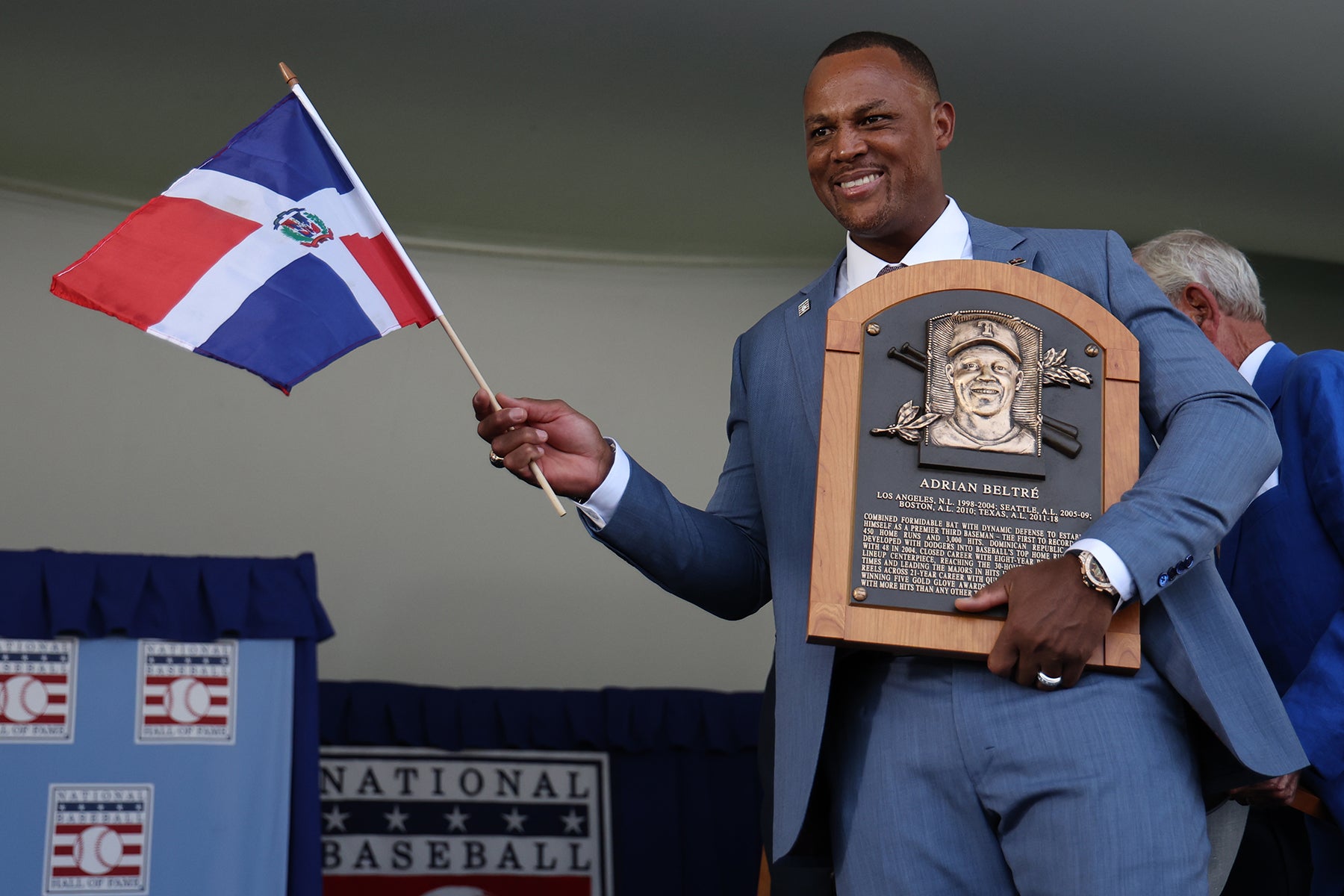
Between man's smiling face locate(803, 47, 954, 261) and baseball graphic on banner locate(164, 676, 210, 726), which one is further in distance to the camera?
baseball graphic on banner locate(164, 676, 210, 726)

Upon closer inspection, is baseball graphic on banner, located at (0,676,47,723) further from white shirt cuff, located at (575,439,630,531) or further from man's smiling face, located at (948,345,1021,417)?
man's smiling face, located at (948,345,1021,417)

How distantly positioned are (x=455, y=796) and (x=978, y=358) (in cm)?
276

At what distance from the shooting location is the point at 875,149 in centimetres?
181

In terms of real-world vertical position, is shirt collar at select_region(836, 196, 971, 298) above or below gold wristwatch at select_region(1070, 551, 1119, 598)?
above

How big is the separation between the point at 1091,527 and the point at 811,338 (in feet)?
1.43

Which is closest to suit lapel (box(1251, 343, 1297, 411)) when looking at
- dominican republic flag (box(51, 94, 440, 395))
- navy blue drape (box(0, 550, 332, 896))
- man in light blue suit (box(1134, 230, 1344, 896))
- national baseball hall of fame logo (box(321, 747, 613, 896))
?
man in light blue suit (box(1134, 230, 1344, 896))

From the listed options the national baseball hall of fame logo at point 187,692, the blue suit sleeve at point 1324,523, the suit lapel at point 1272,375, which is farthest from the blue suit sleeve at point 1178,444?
the national baseball hall of fame logo at point 187,692

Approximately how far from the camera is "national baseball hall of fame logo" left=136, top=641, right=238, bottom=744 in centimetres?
312

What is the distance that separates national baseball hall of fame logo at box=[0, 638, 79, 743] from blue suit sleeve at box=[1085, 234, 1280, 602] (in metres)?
2.34

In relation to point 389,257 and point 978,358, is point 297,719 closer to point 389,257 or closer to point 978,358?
point 389,257

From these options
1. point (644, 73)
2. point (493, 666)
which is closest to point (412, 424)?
point (493, 666)

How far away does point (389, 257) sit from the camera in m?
1.98

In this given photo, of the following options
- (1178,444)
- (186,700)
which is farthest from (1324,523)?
(186,700)

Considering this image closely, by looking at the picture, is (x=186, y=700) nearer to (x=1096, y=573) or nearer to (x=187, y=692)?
(x=187, y=692)
